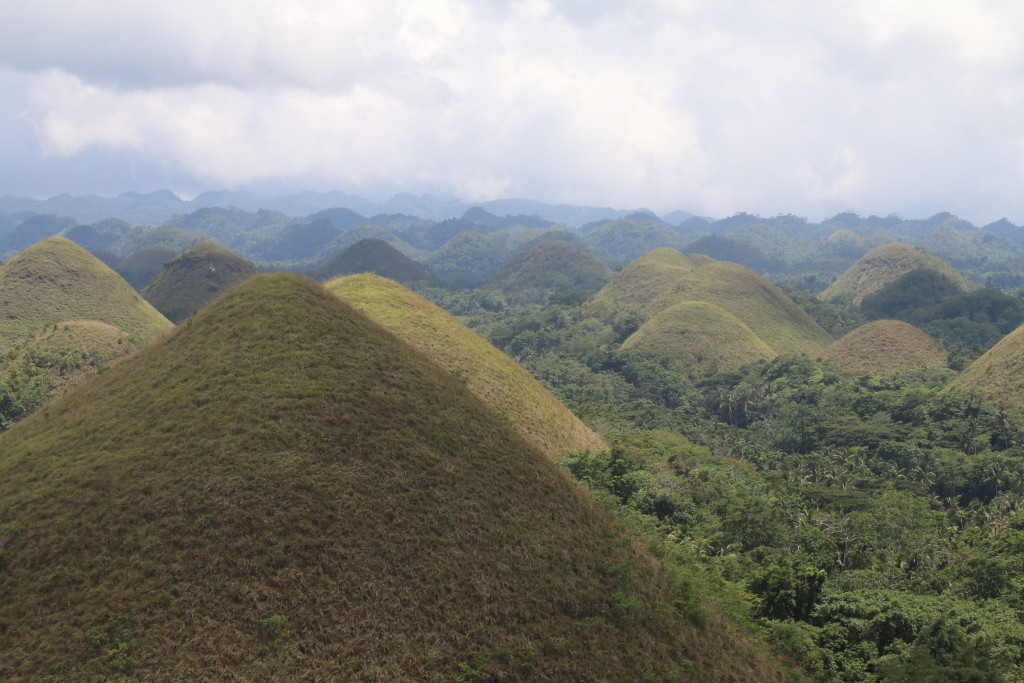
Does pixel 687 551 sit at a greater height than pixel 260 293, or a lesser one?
lesser

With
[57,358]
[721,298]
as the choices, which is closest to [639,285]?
[721,298]

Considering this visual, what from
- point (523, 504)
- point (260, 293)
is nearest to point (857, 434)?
point (523, 504)

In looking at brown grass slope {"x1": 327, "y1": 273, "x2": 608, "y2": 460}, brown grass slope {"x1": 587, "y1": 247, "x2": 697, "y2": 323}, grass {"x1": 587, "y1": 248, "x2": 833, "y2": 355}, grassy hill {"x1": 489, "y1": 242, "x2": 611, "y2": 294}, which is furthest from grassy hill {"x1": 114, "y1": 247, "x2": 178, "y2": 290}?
brown grass slope {"x1": 327, "y1": 273, "x2": 608, "y2": 460}

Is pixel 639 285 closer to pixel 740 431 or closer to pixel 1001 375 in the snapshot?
pixel 740 431

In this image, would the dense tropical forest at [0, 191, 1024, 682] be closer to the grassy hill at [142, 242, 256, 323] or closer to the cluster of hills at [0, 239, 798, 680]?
the cluster of hills at [0, 239, 798, 680]

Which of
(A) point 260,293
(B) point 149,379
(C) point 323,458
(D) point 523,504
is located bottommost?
(D) point 523,504

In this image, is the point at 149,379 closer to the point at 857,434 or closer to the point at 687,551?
the point at 687,551
